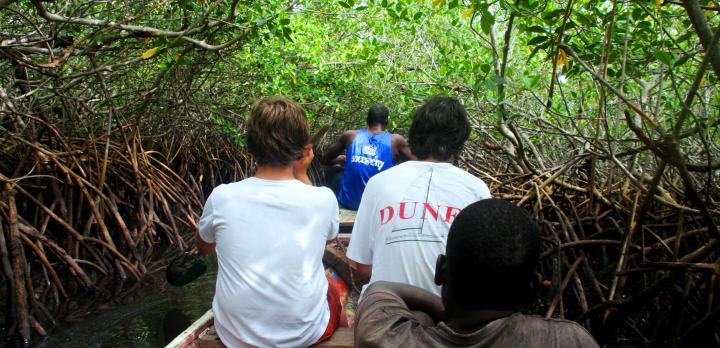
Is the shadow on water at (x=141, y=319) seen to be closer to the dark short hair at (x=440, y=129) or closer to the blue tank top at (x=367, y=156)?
the blue tank top at (x=367, y=156)

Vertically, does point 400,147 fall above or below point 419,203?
below

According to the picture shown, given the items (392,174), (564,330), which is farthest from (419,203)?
(564,330)

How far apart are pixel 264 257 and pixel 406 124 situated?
6.51 metres

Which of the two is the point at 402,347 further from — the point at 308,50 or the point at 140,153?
the point at 308,50

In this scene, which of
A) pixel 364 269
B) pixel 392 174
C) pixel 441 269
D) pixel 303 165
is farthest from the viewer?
pixel 303 165

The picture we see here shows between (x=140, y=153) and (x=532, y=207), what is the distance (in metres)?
4.00

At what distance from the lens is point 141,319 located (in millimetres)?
4207

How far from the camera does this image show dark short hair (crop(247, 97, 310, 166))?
6.07 feet

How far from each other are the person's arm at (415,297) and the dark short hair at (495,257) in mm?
203

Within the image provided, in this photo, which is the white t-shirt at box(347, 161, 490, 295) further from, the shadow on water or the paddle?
the shadow on water

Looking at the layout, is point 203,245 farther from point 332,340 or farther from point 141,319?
point 141,319

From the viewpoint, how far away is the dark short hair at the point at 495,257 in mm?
1069

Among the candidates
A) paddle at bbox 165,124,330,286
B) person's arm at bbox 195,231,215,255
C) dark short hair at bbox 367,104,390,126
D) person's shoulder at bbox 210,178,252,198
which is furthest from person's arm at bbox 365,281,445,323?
dark short hair at bbox 367,104,390,126

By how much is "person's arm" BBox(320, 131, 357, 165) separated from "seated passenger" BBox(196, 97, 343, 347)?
286 cm
